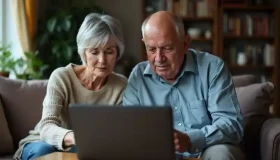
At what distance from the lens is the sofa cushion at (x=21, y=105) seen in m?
2.56

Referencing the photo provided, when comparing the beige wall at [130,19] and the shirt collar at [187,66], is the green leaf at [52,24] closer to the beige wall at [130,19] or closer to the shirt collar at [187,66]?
the beige wall at [130,19]

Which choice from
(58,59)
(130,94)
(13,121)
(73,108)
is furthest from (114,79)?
(58,59)

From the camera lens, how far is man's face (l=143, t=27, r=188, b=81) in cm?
203

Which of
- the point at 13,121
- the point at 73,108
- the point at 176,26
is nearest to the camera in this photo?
the point at 73,108

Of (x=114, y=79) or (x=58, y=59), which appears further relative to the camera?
(x=58, y=59)

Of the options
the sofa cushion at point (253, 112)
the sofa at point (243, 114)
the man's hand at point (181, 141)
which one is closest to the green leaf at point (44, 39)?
the sofa at point (243, 114)

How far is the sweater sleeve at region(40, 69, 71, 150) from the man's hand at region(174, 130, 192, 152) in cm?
50

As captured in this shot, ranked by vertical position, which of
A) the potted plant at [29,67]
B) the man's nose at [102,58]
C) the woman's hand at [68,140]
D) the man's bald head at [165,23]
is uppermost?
the man's bald head at [165,23]

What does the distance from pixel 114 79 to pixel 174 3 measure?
298cm

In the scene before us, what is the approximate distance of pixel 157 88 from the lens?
2.17m

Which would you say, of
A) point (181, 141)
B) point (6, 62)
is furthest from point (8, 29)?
point (181, 141)

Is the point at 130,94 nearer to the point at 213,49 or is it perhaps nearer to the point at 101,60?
the point at 101,60

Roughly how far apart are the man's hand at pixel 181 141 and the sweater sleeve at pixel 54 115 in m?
0.50

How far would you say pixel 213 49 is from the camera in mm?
5164
